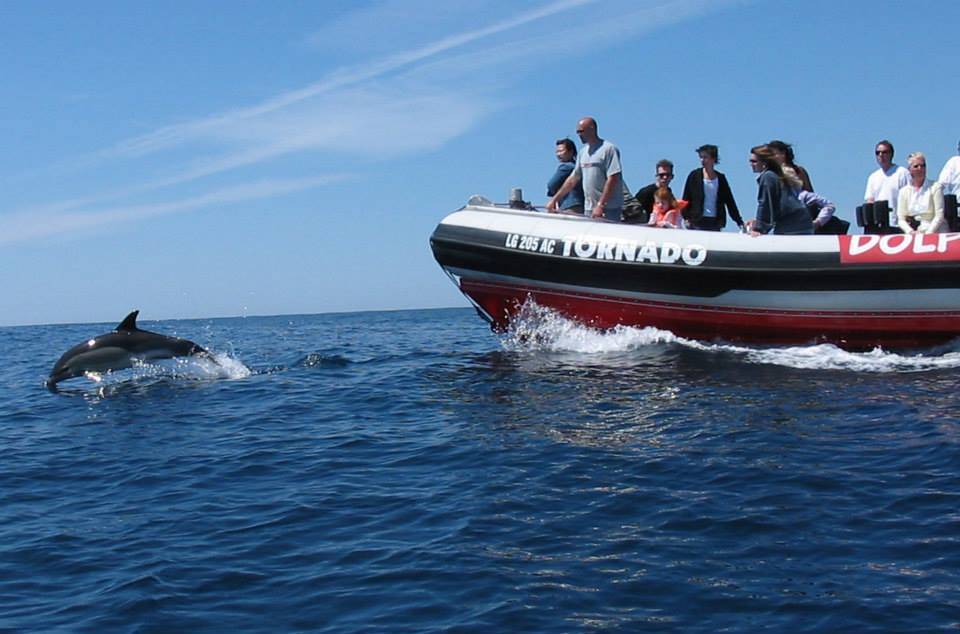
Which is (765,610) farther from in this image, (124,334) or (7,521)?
(124,334)

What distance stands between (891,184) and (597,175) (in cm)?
336

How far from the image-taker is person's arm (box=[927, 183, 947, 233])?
35.0 feet

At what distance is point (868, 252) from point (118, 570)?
8.33 meters

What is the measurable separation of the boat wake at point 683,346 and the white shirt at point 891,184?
5.78 ft

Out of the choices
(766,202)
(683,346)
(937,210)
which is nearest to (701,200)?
(766,202)

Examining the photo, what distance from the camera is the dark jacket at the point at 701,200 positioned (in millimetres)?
11953

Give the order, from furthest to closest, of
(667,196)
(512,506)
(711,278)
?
(667,196) < (711,278) < (512,506)

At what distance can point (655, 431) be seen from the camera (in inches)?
283

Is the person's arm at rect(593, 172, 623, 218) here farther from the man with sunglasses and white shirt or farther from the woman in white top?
the woman in white top

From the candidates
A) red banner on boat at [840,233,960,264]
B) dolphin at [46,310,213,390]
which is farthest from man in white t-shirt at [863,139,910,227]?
dolphin at [46,310,213,390]

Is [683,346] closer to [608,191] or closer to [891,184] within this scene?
[608,191]

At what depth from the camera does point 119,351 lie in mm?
11141

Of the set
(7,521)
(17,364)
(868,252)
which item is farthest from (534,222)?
(17,364)

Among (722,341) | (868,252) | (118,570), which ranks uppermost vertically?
(868,252)
